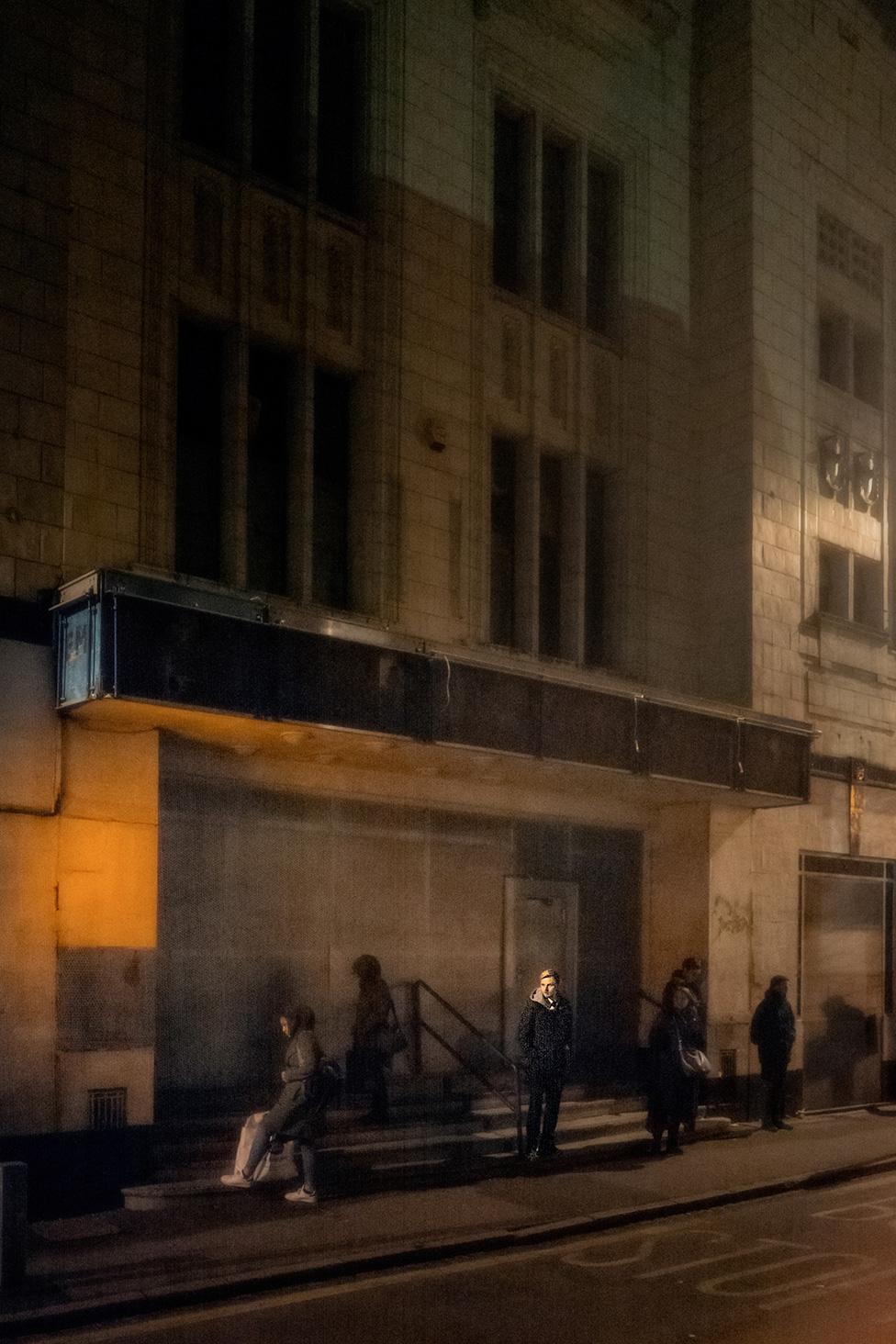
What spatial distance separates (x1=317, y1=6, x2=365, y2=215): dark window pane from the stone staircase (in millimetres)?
9395

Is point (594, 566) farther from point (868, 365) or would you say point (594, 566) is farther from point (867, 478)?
point (868, 365)

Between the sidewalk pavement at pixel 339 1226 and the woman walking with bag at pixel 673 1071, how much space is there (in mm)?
356

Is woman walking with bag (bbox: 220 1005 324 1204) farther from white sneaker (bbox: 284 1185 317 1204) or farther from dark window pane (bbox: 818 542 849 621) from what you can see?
dark window pane (bbox: 818 542 849 621)

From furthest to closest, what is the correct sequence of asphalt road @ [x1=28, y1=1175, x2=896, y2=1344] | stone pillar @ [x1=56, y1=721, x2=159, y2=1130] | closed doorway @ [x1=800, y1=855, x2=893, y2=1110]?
closed doorway @ [x1=800, y1=855, x2=893, y2=1110]
stone pillar @ [x1=56, y1=721, x2=159, y2=1130]
asphalt road @ [x1=28, y1=1175, x2=896, y2=1344]

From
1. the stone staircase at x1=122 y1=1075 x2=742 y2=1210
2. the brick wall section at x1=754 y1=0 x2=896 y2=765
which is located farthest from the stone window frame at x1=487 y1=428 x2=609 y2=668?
the stone staircase at x1=122 y1=1075 x2=742 y2=1210

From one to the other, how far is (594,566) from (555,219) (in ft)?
14.3

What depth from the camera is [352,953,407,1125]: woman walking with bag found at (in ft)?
45.4

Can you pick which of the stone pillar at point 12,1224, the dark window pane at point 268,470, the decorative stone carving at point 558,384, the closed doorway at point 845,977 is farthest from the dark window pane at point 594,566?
the stone pillar at point 12,1224

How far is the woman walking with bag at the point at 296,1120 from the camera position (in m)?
11.8

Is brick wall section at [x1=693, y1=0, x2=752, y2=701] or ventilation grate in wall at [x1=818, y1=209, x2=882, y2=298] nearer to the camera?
brick wall section at [x1=693, y1=0, x2=752, y2=701]

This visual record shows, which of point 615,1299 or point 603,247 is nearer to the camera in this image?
point 615,1299

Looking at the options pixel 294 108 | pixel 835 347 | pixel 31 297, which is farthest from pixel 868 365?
pixel 31 297

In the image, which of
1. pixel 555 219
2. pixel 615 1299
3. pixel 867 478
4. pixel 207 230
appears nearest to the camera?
pixel 615 1299

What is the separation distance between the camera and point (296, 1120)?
1177 cm
